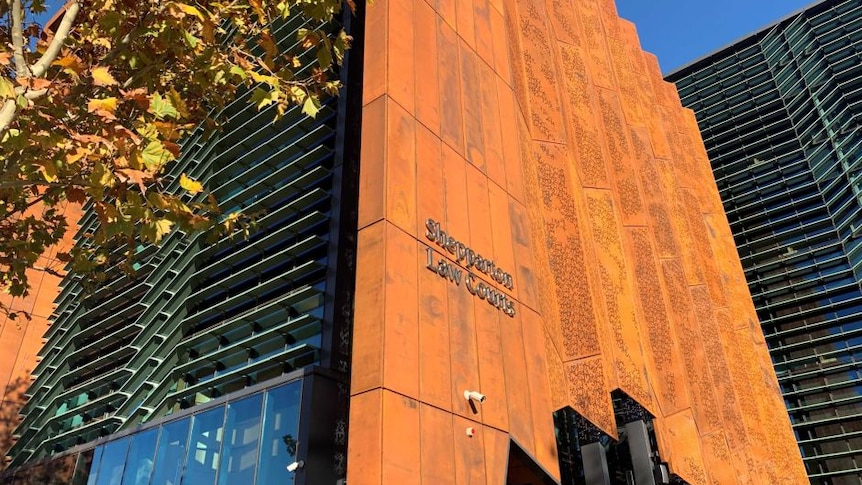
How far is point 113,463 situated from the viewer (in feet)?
48.9

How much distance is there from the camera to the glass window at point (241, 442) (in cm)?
1119

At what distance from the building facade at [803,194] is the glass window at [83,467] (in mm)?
29264

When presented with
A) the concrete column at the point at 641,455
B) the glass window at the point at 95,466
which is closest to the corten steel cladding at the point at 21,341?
the glass window at the point at 95,466

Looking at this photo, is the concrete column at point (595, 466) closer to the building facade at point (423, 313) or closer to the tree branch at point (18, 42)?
the building facade at point (423, 313)

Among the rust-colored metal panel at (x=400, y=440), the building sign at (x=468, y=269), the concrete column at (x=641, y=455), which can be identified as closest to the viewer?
the rust-colored metal panel at (x=400, y=440)

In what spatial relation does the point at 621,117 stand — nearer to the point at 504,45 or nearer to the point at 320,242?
the point at 504,45

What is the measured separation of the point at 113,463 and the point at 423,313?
914cm

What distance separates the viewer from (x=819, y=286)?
32.8 m

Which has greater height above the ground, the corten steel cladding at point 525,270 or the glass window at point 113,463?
the corten steel cladding at point 525,270

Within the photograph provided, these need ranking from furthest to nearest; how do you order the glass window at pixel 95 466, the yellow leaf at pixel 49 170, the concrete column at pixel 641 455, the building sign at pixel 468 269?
1. the glass window at pixel 95 466
2. the concrete column at pixel 641 455
3. the building sign at pixel 468 269
4. the yellow leaf at pixel 49 170

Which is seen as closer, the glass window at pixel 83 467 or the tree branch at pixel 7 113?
the tree branch at pixel 7 113

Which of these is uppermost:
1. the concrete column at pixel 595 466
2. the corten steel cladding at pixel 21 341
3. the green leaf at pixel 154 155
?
the corten steel cladding at pixel 21 341

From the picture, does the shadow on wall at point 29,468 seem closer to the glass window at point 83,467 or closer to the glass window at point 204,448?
the glass window at point 83,467

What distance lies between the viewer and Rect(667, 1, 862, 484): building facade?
99.8 feet
